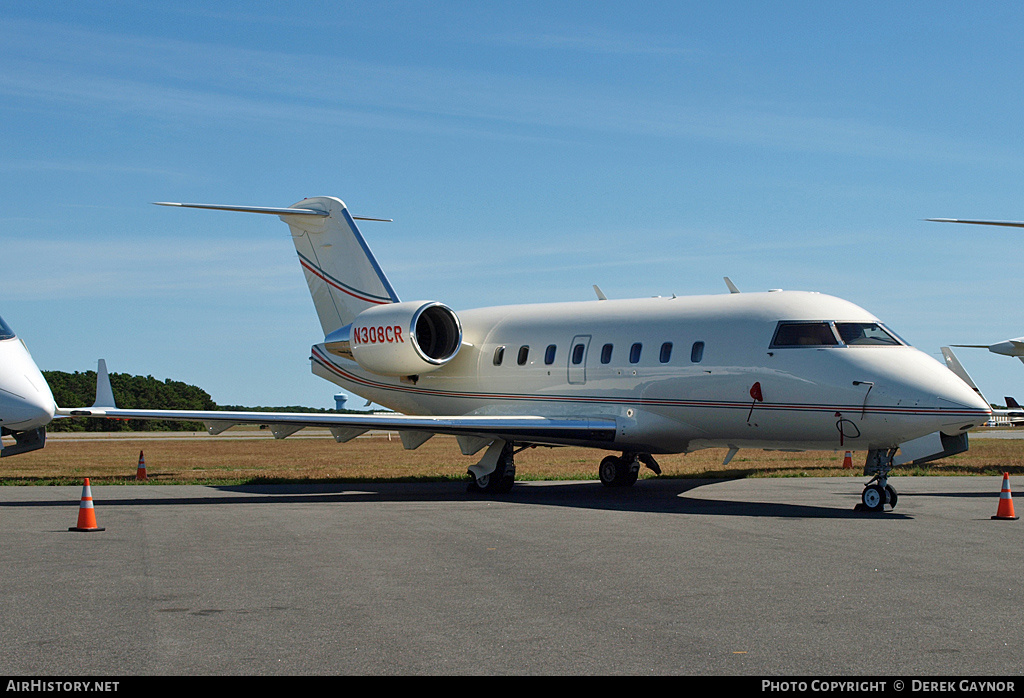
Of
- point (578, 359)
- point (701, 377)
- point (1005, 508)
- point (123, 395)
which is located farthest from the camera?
point (123, 395)

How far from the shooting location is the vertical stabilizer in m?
24.2

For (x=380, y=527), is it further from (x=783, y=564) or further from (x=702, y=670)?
(x=702, y=670)

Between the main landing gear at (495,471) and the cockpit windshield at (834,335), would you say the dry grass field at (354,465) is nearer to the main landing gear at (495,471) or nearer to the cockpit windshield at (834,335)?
the main landing gear at (495,471)

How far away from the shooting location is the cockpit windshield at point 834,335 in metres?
16.5

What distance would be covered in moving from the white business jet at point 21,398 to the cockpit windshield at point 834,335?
492 inches

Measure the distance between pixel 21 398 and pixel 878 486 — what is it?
46.0 ft

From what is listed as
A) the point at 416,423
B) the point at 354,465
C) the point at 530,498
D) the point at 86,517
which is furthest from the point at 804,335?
the point at 354,465

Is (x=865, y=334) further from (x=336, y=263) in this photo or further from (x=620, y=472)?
(x=336, y=263)

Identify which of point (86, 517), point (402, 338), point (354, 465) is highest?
point (402, 338)

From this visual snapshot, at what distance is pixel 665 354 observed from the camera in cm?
1880

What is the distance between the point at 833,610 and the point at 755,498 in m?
10.4

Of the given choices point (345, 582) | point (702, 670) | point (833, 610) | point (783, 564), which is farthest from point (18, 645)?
point (783, 564)

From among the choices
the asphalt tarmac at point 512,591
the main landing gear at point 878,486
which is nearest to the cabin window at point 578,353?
the asphalt tarmac at point 512,591
